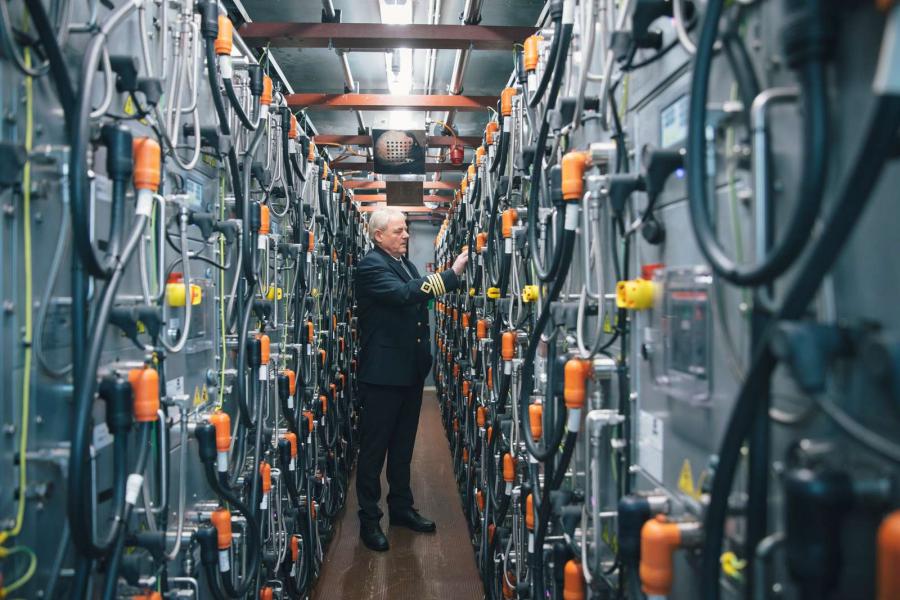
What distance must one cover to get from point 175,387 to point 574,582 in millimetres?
1242

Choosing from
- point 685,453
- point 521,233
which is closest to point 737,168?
point 685,453

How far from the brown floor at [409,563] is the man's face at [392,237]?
186cm

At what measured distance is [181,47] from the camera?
179 centimetres

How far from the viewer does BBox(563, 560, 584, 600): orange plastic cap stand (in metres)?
1.69

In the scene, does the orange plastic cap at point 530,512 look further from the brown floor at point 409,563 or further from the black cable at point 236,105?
the black cable at point 236,105

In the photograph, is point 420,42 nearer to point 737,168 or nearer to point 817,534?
point 737,168

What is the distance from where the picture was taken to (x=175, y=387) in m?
1.84

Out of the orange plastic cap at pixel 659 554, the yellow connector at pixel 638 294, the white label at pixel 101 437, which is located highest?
the yellow connector at pixel 638 294

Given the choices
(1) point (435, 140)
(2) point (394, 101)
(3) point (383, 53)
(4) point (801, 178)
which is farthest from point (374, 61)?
(4) point (801, 178)

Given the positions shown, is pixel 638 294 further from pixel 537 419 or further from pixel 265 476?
pixel 265 476

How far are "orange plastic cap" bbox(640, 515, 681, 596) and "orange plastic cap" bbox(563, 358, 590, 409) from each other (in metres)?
0.50

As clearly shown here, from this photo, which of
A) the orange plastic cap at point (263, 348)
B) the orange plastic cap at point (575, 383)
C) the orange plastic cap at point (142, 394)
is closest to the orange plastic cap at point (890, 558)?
the orange plastic cap at point (575, 383)

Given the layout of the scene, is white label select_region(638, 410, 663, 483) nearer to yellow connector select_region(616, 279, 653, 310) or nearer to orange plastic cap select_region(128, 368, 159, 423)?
yellow connector select_region(616, 279, 653, 310)

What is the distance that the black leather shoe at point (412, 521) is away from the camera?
421 centimetres
